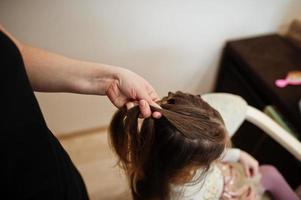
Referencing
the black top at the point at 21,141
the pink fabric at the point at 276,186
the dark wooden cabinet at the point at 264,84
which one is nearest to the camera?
the black top at the point at 21,141

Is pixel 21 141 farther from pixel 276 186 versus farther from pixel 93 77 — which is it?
pixel 276 186

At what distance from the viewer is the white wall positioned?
956 millimetres

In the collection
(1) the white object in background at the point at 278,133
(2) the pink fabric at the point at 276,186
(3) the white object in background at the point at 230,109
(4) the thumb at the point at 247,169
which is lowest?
(2) the pink fabric at the point at 276,186

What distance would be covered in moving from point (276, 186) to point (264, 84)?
379mm

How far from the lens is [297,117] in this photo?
98cm

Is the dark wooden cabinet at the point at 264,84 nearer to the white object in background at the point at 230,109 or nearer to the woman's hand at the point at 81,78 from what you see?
the white object in background at the point at 230,109

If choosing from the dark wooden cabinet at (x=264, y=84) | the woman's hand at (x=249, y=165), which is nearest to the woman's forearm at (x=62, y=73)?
the woman's hand at (x=249, y=165)

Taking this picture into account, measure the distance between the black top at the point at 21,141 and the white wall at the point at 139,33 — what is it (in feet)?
1.71

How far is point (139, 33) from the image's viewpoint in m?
1.09

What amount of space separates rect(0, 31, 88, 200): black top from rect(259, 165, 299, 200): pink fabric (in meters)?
0.65

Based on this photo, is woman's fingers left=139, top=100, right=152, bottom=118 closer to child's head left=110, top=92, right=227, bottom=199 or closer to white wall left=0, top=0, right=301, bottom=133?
child's head left=110, top=92, right=227, bottom=199

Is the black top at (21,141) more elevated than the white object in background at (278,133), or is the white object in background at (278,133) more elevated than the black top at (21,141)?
the black top at (21,141)

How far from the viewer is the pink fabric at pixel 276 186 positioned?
888 mm

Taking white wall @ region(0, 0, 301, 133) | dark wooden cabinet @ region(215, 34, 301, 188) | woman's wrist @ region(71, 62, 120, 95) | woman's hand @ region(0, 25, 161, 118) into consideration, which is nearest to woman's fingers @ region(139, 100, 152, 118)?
woman's hand @ region(0, 25, 161, 118)
